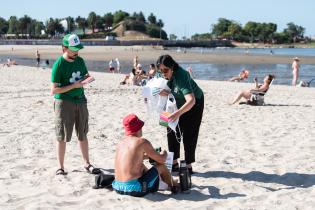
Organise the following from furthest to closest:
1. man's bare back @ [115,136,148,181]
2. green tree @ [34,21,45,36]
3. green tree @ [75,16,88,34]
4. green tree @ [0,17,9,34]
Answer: green tree @ [75,16,88,34], green tree @ [0,17,9,34], green tree @ [34,21,45,36], man's bare back @ [115,136,148,181]

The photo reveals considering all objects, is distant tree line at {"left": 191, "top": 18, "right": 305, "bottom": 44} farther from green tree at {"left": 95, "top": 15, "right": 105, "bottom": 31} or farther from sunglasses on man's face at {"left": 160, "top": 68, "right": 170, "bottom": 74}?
sunglasses on man's face at {"left": 160, "top": 68, "right": 170, "bottom": 74}

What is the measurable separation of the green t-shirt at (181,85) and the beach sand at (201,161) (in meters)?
0.99

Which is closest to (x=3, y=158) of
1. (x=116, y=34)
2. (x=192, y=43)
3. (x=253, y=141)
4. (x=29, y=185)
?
(x=29, y=185)

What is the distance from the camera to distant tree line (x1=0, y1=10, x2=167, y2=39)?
15812 centimetres

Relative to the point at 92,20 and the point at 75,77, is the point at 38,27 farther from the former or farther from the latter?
the point at 75,77

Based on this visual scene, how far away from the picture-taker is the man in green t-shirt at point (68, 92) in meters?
5.40

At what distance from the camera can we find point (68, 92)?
5.49 metres

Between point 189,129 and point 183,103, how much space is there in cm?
33

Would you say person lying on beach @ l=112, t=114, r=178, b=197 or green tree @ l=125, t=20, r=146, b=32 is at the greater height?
green tree @ l=125, t=20, r=146, b=32

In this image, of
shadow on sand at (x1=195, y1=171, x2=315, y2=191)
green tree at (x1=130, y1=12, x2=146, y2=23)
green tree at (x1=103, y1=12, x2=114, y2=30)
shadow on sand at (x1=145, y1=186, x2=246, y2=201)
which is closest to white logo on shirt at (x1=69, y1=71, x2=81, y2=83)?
shadow on sand at (x1=145, y1=186, x2=246, y2=201)

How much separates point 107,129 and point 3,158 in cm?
244

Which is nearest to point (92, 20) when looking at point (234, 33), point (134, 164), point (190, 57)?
point (234, 33)

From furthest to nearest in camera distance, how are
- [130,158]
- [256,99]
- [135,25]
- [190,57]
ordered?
[135,25] < [190,57] < [256,99] < [130,158]

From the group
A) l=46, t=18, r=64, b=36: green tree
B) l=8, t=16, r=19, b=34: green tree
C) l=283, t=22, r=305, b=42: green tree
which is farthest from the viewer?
l=283, t=22, r=305, b=42: green tree
